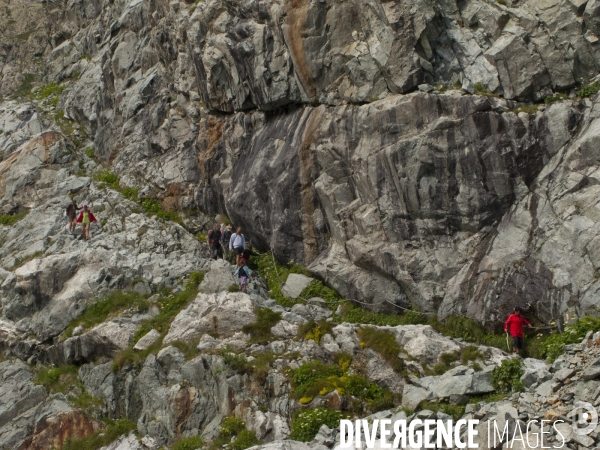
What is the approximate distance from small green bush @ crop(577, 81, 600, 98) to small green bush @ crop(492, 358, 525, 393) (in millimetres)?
8412

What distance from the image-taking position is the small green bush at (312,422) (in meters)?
13.5

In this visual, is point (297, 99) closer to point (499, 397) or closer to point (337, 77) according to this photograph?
point (337, 77)

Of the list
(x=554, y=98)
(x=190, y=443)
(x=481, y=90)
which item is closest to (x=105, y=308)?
(x=190, y=443)

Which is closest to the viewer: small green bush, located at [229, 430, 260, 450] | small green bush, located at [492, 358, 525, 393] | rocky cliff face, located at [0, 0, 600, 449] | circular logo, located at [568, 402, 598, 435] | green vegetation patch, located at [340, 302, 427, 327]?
circular logo, located at [568, 402, 598, 435]

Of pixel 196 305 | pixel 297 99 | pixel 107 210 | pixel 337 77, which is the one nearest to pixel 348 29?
pixel 337 77

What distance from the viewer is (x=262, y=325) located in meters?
17.6

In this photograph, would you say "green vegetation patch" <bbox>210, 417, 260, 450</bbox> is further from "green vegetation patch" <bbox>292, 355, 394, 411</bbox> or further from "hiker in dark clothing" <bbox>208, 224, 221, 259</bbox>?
"hiker in dark clothing" <bbox>208, 224, 221, 259</bbox>

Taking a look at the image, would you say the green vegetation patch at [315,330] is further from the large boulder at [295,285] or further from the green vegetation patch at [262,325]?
the large boulder at [295,285]

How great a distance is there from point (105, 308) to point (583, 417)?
1514 cm

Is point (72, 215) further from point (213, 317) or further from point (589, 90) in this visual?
point (589, 90)

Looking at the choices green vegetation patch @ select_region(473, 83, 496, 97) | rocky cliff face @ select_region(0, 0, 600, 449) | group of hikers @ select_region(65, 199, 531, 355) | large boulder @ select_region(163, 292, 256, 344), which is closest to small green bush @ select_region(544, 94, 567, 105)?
rocky cliff face @ select_region(0, 0, 600, 449)

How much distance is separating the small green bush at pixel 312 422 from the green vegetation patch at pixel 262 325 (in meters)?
3.45

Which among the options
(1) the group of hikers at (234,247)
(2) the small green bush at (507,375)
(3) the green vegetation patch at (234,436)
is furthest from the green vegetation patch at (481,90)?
(3) the green vegetation patch at (234,436)

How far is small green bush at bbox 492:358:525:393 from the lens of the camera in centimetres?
1321
